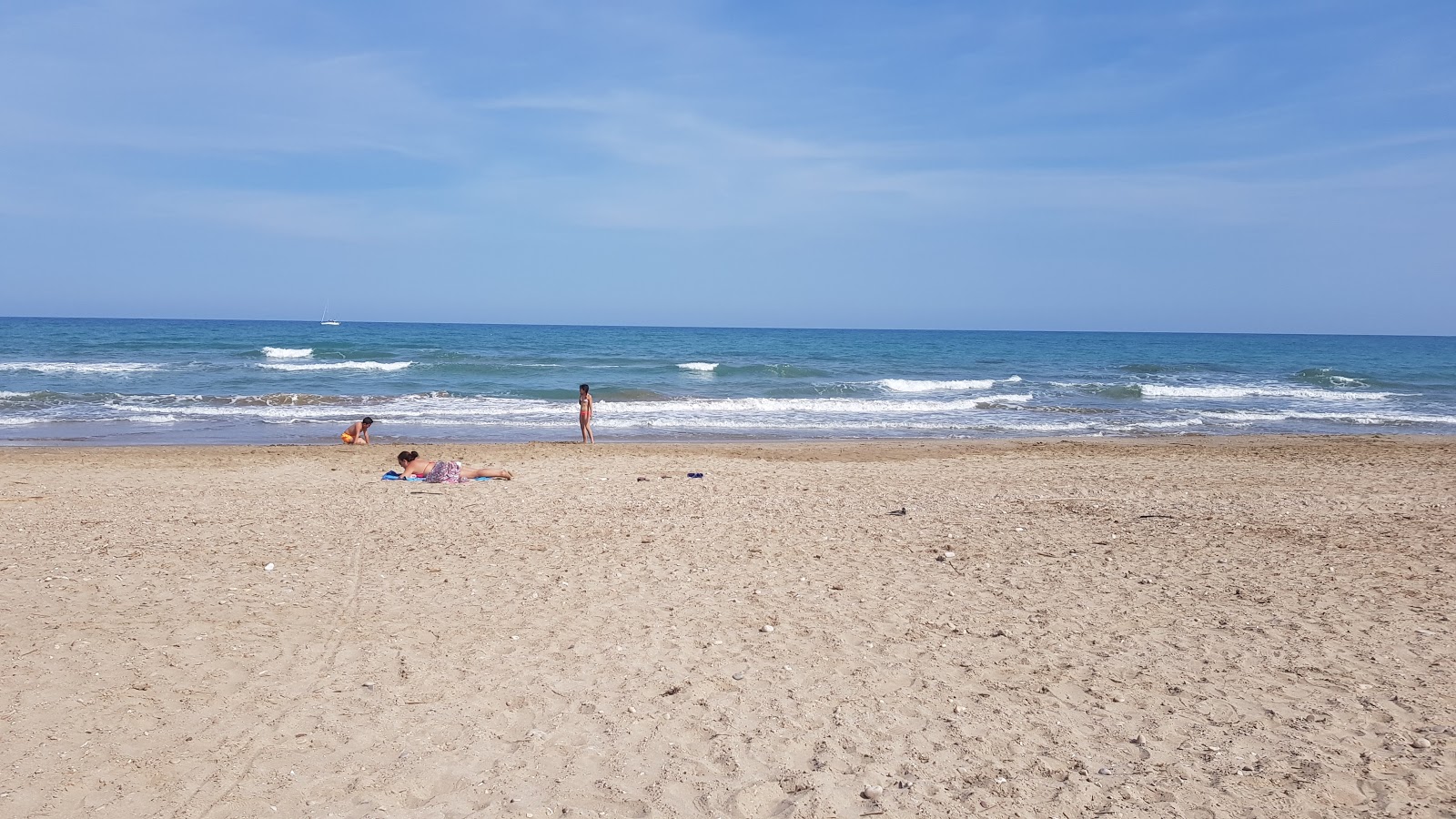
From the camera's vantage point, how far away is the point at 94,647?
17.4ft

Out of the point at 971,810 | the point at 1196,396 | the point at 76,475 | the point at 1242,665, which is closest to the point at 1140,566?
the point at 1242,665

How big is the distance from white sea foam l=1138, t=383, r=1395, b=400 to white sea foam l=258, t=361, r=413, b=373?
26939mm

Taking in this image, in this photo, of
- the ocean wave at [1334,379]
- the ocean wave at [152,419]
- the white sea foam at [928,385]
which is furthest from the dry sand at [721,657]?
the ocean wave at [1334,379]

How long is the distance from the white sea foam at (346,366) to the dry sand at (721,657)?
26.0 metres

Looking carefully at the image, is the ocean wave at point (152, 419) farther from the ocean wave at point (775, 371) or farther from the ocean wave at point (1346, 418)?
the ocean wave at point (1346, 418)

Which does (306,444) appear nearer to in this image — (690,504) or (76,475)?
(76,475)

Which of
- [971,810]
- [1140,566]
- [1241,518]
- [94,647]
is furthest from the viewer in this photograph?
[1241,518]

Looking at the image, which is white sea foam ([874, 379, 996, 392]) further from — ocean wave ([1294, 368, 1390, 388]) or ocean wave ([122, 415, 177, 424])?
ocean wave ([122, 415, 177, 424])

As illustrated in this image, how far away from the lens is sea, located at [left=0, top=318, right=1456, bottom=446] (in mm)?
19922

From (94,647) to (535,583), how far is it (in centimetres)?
269

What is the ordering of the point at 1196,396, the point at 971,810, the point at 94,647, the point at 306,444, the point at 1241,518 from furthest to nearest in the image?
the point at 1196,396 → the point at 306,444 → the point at 1241,518 → the point at 94,647 → the point at 971,810

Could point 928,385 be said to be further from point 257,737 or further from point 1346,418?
point 257,737

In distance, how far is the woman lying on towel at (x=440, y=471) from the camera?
11758mm

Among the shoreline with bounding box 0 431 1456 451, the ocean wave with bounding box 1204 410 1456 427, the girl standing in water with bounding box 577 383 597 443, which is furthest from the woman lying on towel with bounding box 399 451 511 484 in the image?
the ocean wave with bounding box 1204 410 1456 427
